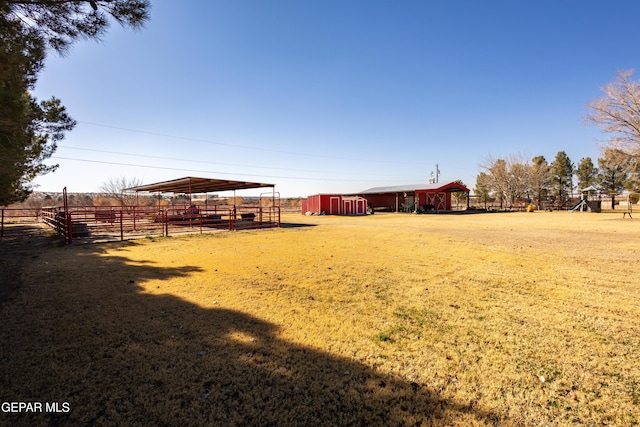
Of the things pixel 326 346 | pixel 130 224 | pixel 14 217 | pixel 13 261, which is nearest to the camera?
pixel 326 346

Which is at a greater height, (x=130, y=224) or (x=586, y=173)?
(x=586, y=173)

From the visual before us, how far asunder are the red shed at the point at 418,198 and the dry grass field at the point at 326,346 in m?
32.2

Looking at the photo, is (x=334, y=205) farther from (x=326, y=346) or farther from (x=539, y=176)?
(x=539, y=176)

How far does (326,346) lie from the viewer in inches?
130

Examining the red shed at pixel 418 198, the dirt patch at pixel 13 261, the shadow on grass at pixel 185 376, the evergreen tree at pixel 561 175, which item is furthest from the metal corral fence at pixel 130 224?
the evergreen tree at pixel 561 175

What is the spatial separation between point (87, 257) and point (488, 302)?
1028cm

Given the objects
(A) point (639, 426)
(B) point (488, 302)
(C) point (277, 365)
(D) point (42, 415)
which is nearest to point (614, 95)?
(B) point (488, 302)

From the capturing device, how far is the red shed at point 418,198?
3781cm

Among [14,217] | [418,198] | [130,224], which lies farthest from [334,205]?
[14,217]

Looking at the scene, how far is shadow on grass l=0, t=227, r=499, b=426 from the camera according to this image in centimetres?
226

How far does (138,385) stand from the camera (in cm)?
262

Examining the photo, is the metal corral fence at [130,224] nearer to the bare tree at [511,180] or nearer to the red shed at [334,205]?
the red shed at [334,205]

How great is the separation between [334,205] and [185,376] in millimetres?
34050

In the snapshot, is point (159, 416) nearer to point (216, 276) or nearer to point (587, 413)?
point (587, 413)
